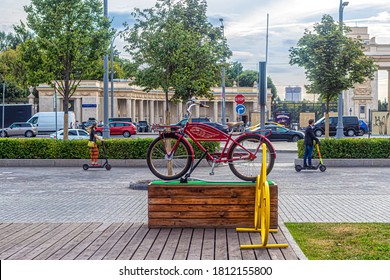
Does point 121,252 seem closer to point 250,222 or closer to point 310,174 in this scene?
point 250,222

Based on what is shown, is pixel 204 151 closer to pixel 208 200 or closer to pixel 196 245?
pixel 208 200

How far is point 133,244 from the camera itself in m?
8.67

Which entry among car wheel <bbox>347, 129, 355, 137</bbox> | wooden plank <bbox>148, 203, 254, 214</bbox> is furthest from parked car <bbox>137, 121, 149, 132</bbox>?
wooden plank <bbox>148, 203, 254, 214</bbox>

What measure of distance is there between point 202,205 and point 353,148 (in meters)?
17.1

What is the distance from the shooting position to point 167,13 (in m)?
21.6

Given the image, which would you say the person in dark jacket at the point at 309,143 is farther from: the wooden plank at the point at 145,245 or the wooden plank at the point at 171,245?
the wooden plank at the point at 145,245

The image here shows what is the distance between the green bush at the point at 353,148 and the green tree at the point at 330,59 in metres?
2.81

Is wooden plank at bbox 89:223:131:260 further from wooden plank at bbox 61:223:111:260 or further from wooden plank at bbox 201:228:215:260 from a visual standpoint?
wooden plank at bbox 201:228:215:260

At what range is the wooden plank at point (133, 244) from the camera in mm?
7859

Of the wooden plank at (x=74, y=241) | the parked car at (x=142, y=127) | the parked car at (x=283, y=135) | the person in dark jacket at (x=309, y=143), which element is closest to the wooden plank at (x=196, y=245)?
the wooden plank at (x=74, y=241)

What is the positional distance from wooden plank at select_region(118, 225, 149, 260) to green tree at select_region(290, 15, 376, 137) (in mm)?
19956

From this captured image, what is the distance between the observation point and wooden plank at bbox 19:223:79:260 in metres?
8.07

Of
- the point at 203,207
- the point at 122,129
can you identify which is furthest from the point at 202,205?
the point at 122,129
